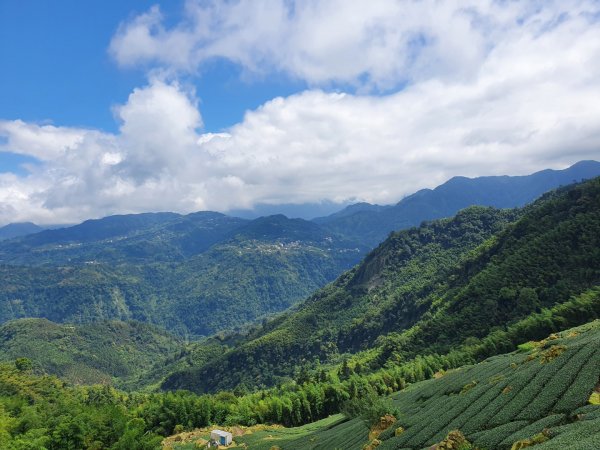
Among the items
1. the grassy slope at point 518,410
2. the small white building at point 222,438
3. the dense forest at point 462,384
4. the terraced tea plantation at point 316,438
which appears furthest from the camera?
the small white building at point 222,438

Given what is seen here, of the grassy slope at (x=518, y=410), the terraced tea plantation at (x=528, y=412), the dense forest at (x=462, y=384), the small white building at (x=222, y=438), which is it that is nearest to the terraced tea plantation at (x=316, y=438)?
the grassy slope at (x=518, y=410)

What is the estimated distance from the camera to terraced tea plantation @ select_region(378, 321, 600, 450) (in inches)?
1123

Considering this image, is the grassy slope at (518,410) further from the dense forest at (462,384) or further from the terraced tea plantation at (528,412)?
the dense forest at (462,384)

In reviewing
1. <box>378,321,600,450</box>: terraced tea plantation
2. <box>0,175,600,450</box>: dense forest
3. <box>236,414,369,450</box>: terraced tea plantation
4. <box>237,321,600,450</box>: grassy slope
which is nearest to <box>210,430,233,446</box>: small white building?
<box>236,414,369,450</box>: terraced tea plantation

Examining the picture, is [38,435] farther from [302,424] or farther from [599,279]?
[599,279]

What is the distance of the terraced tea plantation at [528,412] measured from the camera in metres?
28.5

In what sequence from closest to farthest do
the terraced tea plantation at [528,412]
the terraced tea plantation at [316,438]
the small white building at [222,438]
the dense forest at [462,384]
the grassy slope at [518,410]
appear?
1. the terraced tea plantation at [528,412]
2. the grassy slope at [518,410]
3. the dense forest at [462,384]
4. the terraced tea plantation at [316,438]
5. the small white building at [222,438]

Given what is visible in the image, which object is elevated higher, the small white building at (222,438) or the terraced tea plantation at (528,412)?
the terraced tea plantation at (528,412)

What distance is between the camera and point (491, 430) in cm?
3403

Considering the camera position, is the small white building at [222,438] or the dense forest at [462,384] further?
the small white building at [222,438]

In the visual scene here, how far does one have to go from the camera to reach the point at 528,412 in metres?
34.2

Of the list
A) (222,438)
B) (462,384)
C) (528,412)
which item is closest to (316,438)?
(222,438)

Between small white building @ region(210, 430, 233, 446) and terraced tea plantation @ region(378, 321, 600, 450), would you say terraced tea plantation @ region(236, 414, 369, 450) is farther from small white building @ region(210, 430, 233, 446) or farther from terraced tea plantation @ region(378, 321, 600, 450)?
terraced tea plantation @ region(378, 321, 600, 450)

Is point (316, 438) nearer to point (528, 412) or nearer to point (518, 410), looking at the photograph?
point (518, 410)
